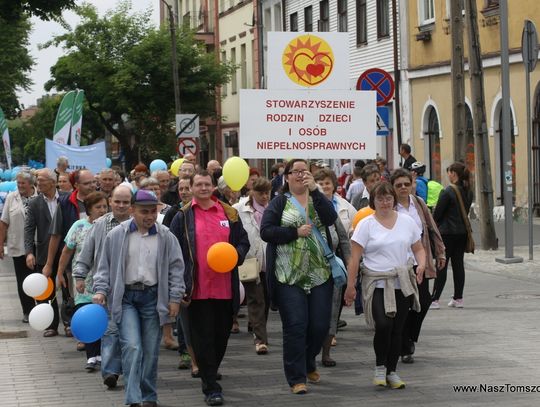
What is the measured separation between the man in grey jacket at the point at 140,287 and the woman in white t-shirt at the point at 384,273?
1498 millimetres

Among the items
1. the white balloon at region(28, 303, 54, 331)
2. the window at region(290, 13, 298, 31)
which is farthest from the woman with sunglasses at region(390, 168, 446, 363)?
the window at region(290, 13, 298, 31)

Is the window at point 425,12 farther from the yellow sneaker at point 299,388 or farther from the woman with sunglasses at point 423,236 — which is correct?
the yellow sneaker at point 299,388

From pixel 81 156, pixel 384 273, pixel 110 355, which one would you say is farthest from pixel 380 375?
pixel 81 156

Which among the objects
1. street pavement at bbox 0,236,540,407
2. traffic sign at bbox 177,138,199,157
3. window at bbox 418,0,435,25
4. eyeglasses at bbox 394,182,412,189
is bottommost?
street pavement at bbox 0,236,540,407

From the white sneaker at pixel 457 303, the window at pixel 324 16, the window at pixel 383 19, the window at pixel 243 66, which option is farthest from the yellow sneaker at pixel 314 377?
the window at pixel 243 66

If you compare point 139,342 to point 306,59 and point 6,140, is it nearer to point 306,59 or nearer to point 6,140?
point 306,59

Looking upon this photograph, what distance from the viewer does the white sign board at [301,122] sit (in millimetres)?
11961

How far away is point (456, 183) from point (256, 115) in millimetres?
3793

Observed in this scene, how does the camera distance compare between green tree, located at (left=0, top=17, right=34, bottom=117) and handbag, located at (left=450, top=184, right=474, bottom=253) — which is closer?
handbag, located at (left=450, top=184, right=474, bottom=253)

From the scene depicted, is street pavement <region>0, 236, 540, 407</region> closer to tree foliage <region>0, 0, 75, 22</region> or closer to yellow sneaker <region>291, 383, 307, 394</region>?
yellow sneaker <region>291, 383, 307, 394</region>

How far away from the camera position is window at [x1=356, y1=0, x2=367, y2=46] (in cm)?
4116

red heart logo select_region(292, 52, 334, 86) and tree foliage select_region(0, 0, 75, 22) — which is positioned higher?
tree foliage select_region(0, 0, 75, 22)

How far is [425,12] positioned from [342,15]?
8163 mm

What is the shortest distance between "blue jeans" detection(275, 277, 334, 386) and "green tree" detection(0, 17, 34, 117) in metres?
43.1
